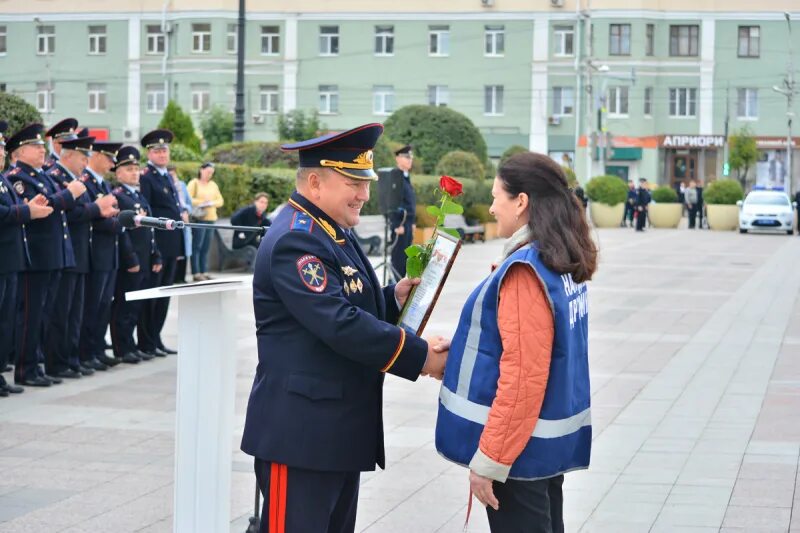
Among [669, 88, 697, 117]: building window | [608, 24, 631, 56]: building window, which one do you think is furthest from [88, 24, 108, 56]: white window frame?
[669, 88, 697, 117]: building window

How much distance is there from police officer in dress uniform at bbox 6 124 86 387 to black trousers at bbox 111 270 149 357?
1416 millimetres

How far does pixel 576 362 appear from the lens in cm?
431

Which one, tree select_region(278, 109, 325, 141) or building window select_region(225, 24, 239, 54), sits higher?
building window select_region(225, 24, 239, 54)

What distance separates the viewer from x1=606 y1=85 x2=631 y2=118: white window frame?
210ft

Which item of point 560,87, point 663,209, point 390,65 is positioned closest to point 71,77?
point 390,65

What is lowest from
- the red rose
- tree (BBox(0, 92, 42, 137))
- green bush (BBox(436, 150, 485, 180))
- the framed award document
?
the framed award document

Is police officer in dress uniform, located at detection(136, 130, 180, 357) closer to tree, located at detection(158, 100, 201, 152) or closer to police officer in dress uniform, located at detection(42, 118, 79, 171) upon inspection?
police officer in dress uniform, located at detection(42, 118, 79, 171)

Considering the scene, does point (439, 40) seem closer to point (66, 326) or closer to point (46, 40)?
point (46, 40)

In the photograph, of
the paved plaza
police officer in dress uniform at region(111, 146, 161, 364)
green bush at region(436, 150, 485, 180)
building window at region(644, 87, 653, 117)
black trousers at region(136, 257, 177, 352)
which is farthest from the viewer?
building window at region(644, 87, 653, 117)

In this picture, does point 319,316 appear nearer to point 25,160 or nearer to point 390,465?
point 390,465

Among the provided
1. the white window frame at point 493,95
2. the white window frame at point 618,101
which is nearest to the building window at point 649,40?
the white window frame at point 618,101

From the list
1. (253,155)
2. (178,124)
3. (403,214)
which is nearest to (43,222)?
(403,214)

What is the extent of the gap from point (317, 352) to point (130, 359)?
814 centimetres

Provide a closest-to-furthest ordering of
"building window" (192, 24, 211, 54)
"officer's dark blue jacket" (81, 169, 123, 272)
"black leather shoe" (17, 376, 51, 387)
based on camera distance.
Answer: "black leather shoe" (17, 376, 51, 387) → "officer's dark blue jacket" (81, 169, 123, 272) → "building window" (192, 24, 211, 54)
